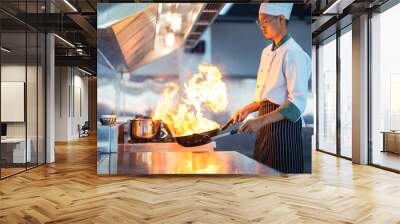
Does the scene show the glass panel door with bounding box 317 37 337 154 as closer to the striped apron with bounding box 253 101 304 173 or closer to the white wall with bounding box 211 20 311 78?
the white wall with bounding box 211 20 311 78

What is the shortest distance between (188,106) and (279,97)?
147 centimetres

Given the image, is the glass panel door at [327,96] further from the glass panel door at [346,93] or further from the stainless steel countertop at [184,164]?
the stainless steel countertop at [184,164]

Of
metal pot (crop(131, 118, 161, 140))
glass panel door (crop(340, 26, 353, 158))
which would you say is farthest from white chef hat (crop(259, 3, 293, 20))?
glass panel door (crop(340, 26, 353, 158))

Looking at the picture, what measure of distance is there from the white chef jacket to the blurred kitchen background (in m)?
0.12

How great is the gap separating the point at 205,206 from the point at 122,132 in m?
2.40

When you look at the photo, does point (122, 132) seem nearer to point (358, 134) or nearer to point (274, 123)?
point (274, 123)

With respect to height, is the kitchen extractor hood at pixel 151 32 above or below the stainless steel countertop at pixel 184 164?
above

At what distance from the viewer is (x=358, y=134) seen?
816 cm

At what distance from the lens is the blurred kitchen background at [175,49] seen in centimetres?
629

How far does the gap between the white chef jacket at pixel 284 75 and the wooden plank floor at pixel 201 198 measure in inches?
52.1

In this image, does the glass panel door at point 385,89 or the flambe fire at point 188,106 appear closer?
the flambe fire at point 188,106

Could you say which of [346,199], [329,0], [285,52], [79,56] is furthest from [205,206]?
[79,56]

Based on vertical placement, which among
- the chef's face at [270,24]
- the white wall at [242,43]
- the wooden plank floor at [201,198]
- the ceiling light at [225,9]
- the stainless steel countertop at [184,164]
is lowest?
the wooden plank floor at [201,198]

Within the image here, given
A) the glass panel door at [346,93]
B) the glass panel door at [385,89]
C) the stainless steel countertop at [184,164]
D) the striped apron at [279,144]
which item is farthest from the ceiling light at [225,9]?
the glass panel door at [346,93]
